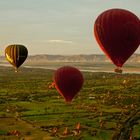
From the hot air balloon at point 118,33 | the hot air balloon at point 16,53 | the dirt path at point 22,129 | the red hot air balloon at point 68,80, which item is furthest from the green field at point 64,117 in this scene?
the hot air balloon at point 118,33

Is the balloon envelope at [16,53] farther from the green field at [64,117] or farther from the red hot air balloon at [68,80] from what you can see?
the red hot air balloon at [68,80]

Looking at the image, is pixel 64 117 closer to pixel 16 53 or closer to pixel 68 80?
pixel 16 53

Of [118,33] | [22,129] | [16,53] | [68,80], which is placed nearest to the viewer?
[118,33]

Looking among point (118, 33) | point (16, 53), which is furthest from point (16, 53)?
point (118, 33)

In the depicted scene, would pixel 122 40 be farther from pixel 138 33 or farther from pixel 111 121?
pixel 111 121

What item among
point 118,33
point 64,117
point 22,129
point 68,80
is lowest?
point 22,129

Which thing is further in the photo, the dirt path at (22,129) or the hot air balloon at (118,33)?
the dirt path at (22,129)
